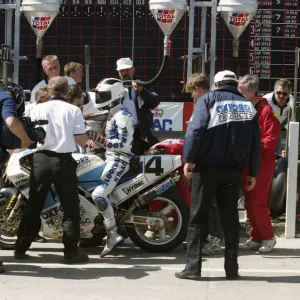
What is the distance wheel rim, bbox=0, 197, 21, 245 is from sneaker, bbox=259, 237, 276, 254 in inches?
88.2

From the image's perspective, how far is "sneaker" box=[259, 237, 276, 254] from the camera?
9297 mm

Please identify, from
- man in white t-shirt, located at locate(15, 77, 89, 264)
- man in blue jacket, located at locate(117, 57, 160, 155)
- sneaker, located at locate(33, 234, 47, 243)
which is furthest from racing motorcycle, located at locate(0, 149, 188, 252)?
man in blue jacket, located at locate(117, 57, 160, 155)

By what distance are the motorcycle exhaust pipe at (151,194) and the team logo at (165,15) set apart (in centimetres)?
259

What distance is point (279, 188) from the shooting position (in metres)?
10.5

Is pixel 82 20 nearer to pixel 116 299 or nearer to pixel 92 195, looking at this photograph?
pixel 92 195

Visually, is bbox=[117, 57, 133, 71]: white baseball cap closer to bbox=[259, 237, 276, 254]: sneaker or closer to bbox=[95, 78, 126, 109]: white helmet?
bbox=[95, 78, 126, 109]: white helmet

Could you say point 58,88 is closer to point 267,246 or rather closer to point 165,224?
point 165,224

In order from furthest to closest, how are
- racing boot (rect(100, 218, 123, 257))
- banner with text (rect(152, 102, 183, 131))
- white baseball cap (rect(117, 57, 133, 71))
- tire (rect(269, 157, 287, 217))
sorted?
banner with text (rect(152, 102, 183, 131)) < white baseball cap (rect(117, 57, 133, 71)) < tire (rect(269, 157, 287, 217)) < racing boot (rect(100, 218, 123, 257))

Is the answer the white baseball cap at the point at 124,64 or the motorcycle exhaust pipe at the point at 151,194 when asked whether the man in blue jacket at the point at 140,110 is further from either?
the motorcycle exhaust pipe at the point at 151,194

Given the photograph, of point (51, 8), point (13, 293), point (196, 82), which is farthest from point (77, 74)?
point (13, 293)

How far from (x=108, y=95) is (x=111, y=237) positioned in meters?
1.27

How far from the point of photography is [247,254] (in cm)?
930

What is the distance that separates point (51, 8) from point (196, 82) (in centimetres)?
275

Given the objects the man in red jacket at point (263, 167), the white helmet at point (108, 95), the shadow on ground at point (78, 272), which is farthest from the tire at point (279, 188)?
the shadow on ground at point (78, 272)
